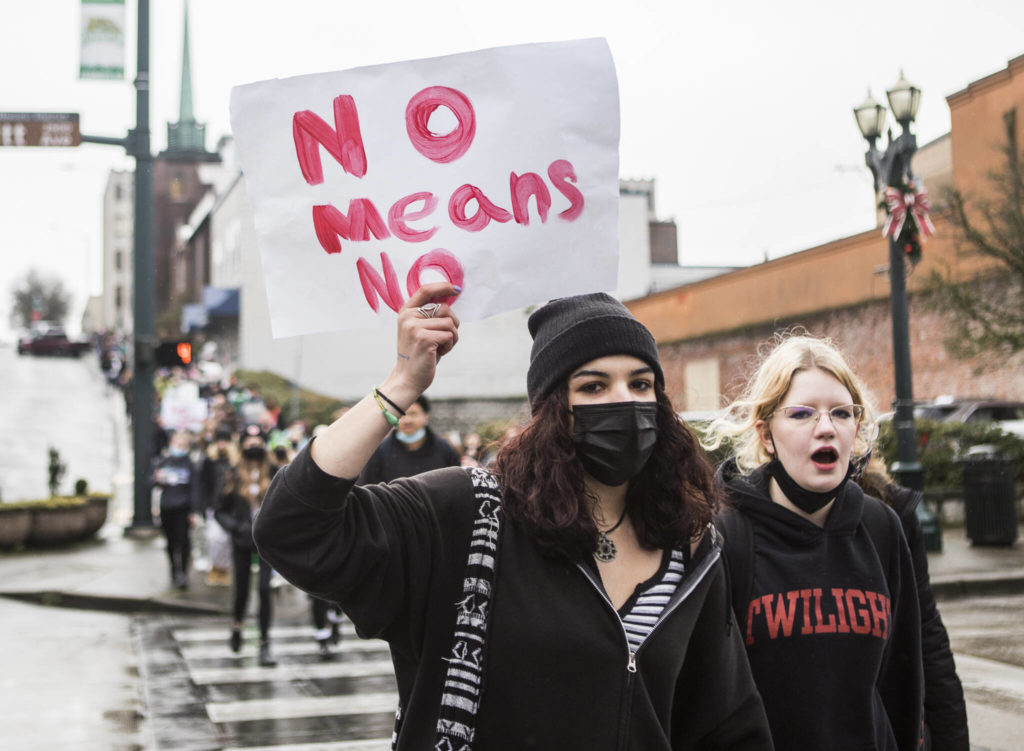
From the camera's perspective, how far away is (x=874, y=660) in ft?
9.55

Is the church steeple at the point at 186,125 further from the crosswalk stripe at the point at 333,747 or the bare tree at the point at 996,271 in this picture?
the crosswalk stripe at the point at 333,747

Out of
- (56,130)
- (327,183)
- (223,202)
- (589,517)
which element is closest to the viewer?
(589,517)

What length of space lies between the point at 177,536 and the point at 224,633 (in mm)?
2701

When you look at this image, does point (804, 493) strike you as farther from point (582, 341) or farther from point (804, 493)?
point (582, 341)

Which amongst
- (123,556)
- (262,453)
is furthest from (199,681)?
(123,556)

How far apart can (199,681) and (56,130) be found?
10.3 m

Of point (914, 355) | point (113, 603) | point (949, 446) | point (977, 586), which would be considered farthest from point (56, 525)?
point (914, 355)

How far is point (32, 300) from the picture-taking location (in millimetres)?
109938

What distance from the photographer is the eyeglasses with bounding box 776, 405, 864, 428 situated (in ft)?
10.1

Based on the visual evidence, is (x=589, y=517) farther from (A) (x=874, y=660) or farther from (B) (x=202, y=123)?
(B) (x=202, y=123)

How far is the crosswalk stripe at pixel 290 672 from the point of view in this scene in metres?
8.52

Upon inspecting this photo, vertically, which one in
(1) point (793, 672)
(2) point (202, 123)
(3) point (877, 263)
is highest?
(2) point (202, 123)

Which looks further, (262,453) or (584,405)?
(262,453)

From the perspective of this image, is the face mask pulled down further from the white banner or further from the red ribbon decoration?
the white banner
